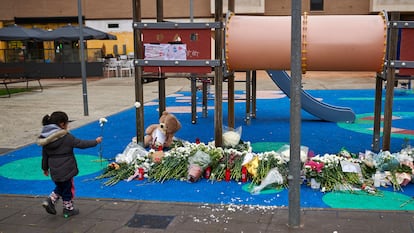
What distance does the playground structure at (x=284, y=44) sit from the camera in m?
6.83

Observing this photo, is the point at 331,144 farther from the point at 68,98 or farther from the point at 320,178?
the point at 68,98

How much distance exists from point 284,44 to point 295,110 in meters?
2.75

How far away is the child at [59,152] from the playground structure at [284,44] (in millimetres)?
2930

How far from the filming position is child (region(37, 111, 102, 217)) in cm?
495

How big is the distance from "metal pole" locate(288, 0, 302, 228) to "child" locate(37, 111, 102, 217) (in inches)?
87.2

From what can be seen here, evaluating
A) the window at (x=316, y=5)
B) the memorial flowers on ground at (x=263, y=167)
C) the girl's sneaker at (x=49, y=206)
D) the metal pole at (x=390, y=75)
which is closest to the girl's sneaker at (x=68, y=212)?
the girl's sneaker at (x=49, y=206)

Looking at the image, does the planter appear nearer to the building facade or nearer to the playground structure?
the playground structure

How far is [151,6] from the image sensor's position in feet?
112

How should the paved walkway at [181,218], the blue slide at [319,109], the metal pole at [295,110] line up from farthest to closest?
1. the blue slide at [319,109]
2. the paved walkway at [181,218]
3. the metal pole at [295,110]

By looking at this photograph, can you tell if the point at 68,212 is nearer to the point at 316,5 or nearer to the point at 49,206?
the point at 49,206

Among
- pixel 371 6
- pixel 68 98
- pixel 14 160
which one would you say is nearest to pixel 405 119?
pixel 14 160

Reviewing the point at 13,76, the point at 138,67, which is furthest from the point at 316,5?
the point at 138,67

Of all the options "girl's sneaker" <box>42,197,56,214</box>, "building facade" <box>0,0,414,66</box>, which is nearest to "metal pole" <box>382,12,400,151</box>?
"girl's sneaker" <box>42,197,56,214</box>

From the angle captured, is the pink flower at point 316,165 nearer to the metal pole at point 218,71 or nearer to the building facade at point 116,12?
the metal pole at point 218,71
